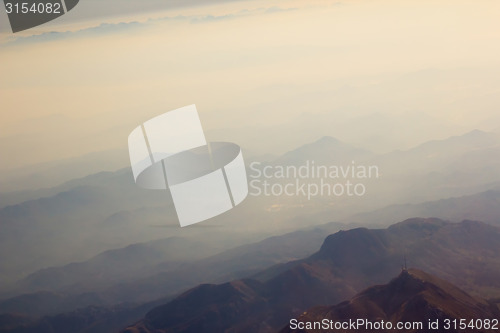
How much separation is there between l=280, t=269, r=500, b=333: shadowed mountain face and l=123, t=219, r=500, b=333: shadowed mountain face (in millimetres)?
8832

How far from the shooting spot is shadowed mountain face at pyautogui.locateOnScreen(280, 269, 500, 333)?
1483 inches

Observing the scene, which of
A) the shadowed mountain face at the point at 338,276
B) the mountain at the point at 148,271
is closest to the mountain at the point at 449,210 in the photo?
the shadowed mountain face at the point at 338,276

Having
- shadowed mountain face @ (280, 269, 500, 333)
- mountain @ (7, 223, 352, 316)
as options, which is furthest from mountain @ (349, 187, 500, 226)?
shadowed mountain face @ (280, 269, 500, 333)

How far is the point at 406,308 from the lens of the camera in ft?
127

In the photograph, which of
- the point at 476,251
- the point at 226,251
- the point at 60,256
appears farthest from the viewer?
the point at 60,256

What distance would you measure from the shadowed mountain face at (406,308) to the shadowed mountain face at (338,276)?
8832 mm

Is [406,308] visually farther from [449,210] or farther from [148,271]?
[148,271]

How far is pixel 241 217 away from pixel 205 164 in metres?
33.4

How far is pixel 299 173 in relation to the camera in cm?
7388

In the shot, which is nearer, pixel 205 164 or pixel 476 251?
pixel 205 164

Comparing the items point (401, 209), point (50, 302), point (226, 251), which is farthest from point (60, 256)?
point (401, 209)

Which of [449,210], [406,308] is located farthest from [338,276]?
[449,210]

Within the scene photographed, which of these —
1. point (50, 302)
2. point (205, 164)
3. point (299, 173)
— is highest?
point (205, 164)

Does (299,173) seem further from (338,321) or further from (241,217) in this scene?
(338,321)
